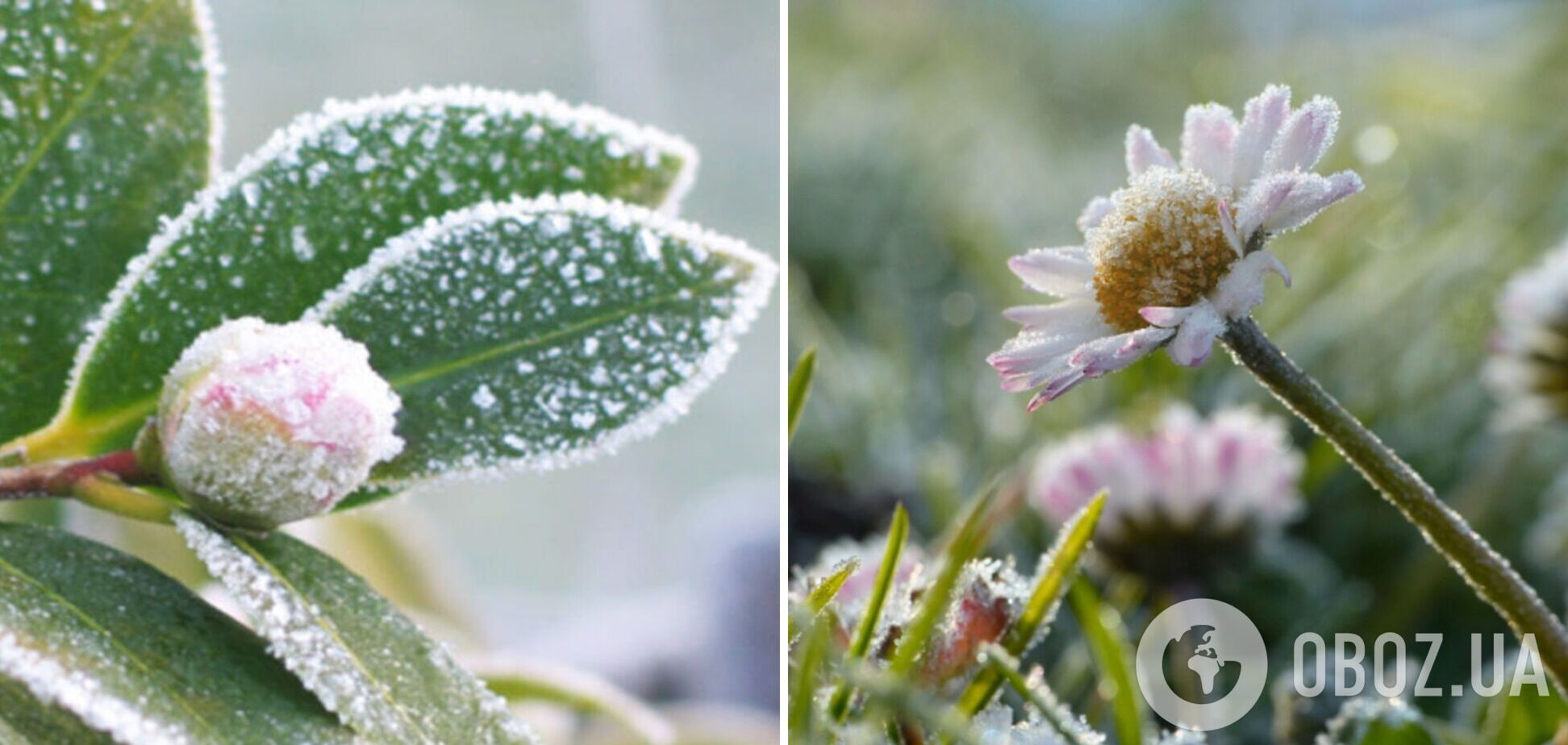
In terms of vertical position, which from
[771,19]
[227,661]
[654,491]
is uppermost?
[771,19]

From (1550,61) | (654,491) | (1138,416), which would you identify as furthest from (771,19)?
(1138,416)

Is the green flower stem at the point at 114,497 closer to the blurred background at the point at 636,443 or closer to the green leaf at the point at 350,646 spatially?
the green leaf at the point at 350,646

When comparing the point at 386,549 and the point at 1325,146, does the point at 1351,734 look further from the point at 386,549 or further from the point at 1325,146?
the point at 386,549

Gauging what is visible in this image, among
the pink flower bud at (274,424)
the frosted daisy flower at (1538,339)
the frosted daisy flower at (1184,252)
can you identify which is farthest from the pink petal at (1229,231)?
the frosted daisy flower at (1538,339)

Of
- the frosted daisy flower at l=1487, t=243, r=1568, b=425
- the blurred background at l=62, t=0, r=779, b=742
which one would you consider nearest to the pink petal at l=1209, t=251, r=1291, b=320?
the frosted daisy flower at l=1487, t=243, r=1568, b=425

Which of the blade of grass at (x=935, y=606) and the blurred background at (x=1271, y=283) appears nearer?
the blade of grass at (x=935, y=606)

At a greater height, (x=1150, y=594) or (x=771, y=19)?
(x=771, y=19)

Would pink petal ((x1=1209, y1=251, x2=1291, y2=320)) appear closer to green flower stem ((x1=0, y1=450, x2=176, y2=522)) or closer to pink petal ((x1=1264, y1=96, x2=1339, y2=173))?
pink petal ((x1=1264, y1=96, x2=1339, y2=173))
